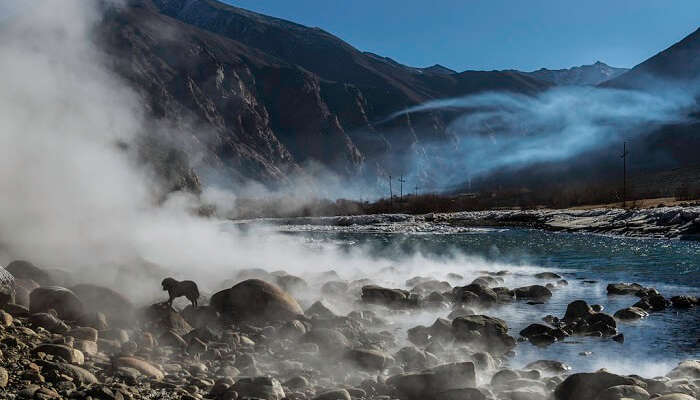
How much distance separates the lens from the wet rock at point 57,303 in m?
11.5

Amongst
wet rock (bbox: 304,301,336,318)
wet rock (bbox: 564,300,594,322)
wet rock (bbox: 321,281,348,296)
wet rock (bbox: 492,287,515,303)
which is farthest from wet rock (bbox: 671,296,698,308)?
wet rock (bbox: 304,301,336,318)

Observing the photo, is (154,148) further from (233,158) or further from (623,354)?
(233,158)

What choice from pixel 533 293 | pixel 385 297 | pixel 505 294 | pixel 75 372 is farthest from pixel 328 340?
pixel 533 293

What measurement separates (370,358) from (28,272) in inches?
359

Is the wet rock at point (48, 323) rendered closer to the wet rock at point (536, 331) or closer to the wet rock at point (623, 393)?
the wet rock at point (623, 393)

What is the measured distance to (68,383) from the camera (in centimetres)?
772

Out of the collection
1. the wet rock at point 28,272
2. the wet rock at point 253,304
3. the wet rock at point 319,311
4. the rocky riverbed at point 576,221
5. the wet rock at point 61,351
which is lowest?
the rocky riverbed at point 576,221

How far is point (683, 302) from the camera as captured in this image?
19.9 m

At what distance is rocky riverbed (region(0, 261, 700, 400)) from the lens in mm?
8688

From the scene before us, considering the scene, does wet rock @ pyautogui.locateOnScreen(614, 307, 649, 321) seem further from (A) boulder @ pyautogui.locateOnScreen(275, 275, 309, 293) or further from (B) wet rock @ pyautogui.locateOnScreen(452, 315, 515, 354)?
(A) boulder @ pyautogui.locateOnScreen(275, 275, 309, 293)

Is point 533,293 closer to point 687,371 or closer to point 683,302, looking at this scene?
point 683,302

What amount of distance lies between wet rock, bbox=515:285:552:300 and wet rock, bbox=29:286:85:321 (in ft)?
50.6

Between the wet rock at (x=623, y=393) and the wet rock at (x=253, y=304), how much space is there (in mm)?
7085

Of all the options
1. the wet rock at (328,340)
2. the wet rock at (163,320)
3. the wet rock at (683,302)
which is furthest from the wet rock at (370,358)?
the wet rock at (683,302)
